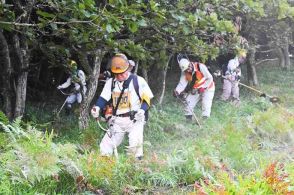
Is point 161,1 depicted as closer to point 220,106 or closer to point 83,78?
point 83,78

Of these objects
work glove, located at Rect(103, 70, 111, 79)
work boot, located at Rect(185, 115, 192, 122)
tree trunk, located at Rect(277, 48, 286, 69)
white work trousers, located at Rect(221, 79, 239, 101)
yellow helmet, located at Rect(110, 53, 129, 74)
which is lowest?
work boot, located at Rect(185, 115, 192, 122)

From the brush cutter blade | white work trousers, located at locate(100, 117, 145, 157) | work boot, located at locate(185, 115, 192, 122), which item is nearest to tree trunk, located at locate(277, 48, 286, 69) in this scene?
the brush cutter blade

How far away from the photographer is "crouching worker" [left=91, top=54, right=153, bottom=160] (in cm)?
778

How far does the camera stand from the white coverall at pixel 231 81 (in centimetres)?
1630

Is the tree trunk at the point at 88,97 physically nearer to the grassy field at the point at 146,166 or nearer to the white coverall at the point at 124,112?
the grassy field at the point at 146,166

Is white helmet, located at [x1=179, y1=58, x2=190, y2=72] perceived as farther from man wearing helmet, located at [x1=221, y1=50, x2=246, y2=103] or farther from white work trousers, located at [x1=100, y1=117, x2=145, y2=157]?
white work trousers, located at [x1=100, y1=117, x2=145, y2=157]

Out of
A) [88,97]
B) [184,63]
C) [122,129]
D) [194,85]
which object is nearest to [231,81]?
[194,85]

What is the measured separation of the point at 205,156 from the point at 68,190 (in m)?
2.32

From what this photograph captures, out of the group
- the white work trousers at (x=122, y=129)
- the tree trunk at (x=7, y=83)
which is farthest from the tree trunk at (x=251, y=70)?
the white work trousers at (x=122, y=129)

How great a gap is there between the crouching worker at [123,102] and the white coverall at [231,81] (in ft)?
28.6

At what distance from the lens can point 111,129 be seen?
26.5ft

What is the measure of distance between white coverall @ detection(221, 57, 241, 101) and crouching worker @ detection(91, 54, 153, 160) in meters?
8.73

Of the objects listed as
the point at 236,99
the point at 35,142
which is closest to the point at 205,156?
the point at 35,142

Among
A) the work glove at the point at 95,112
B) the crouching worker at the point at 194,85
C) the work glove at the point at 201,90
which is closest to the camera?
the work glove at the point at 95,112
